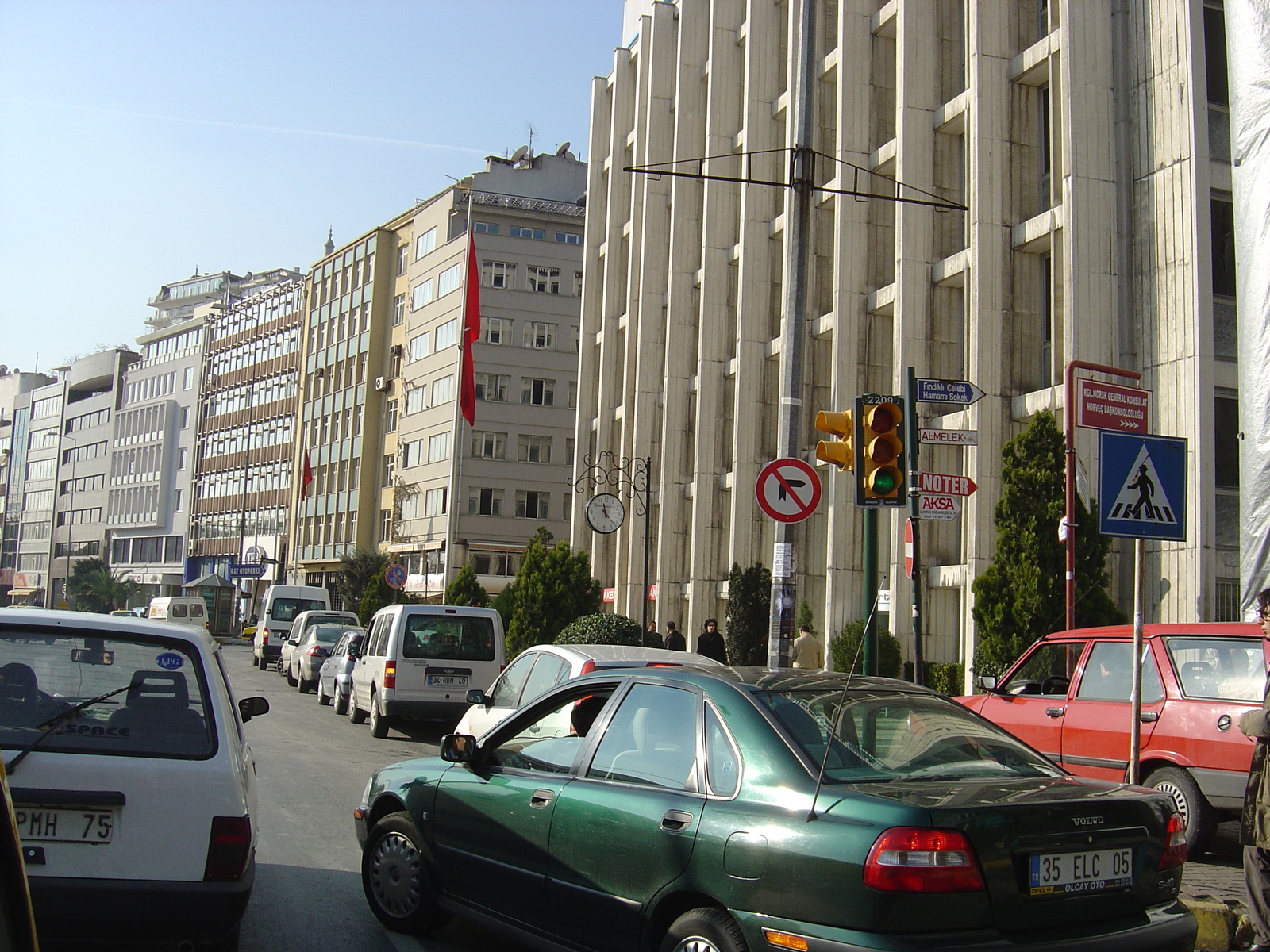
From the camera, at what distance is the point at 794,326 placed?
12.9 meters

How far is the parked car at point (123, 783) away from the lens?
196 inches

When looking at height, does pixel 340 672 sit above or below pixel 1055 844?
below

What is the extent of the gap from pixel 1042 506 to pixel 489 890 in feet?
50.0

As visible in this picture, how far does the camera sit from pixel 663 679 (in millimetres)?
5426

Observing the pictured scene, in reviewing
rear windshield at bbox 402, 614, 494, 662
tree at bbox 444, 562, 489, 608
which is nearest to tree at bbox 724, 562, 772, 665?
rear windshield at bbox 402, 614, 494, 662

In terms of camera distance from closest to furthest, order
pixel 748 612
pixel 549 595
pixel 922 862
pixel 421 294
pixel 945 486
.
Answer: pixel 922 862
pixel 945 486
pixel 748 612
pixel 549 595
pixel 421 294

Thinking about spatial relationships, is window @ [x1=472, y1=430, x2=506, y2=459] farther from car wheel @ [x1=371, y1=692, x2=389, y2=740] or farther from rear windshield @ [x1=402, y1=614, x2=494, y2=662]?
rear windshield @ [x1=402, y1=614, x2=494, y2=662]

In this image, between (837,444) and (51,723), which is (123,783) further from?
(837,444)

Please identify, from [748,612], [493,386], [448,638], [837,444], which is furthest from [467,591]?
[837,444]

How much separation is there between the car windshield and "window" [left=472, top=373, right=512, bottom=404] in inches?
2457

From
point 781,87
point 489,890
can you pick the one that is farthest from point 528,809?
point 781,87

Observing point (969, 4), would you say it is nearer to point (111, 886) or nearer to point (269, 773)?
point (269, 773)

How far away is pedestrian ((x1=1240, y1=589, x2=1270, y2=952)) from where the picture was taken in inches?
227

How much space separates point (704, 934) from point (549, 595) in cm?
3032
